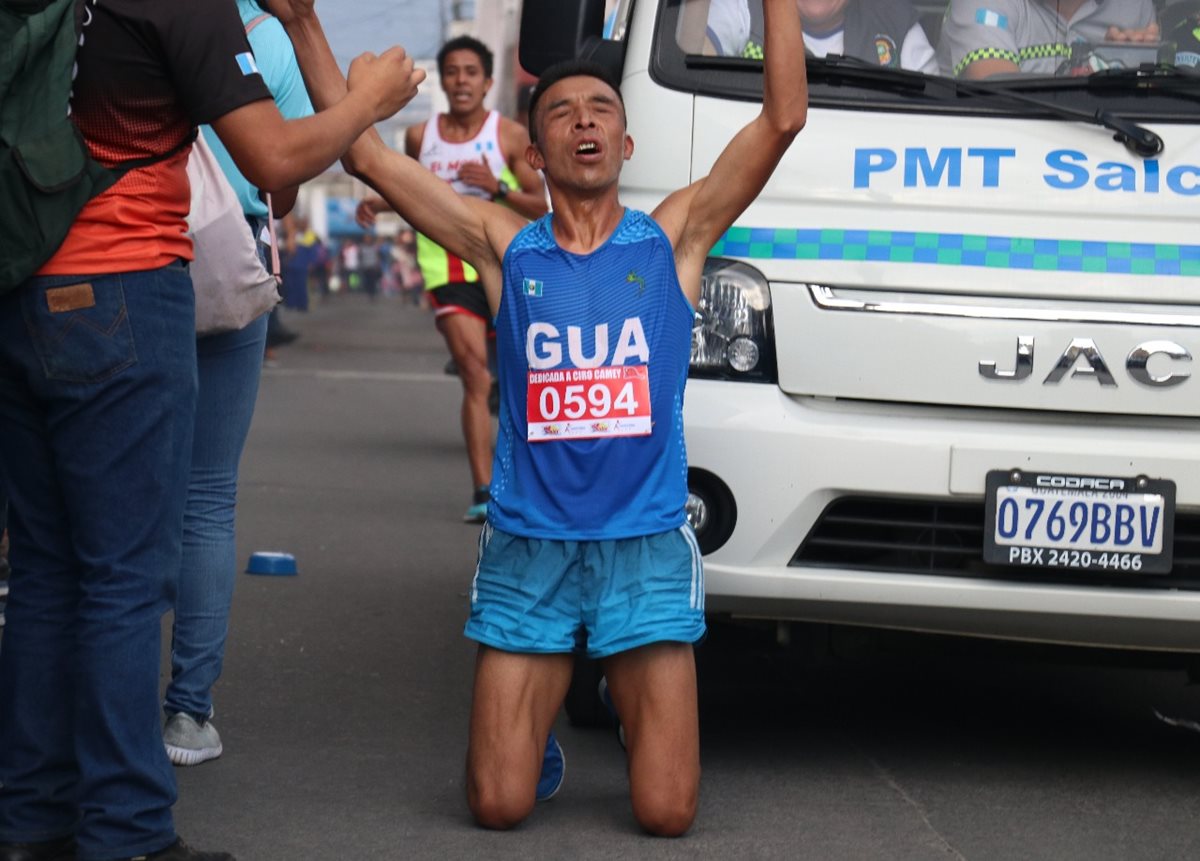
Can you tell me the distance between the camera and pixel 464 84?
366 inches

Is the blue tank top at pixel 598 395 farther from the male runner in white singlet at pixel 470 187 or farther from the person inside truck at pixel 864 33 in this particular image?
the male runner in white singlet at pixel 470 187

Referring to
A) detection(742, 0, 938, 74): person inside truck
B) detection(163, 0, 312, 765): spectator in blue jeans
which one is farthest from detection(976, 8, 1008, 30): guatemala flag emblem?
detection(163, 0, 312, 765): spectator in blue jeans

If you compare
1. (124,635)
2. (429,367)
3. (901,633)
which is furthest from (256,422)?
(124,635)

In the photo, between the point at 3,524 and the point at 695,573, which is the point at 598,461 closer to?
the point at 695,573

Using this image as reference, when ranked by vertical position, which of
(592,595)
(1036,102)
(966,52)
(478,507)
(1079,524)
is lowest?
(478,507)

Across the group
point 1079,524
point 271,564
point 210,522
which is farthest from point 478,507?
point 1079,524

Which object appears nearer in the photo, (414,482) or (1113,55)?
(1113,55)

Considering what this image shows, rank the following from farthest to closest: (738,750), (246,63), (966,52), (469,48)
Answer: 1. (469,48)
2. (738,750)
3. (966,52)
4. (246,63)

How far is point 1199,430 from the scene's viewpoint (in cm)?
439

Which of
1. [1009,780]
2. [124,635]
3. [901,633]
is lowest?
[1009,780]

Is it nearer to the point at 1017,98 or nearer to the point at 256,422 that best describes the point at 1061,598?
the point at 1017,98

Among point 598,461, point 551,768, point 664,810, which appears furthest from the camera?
point 551,768

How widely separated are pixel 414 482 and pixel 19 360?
720 cm

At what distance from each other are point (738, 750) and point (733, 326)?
41.9 inches
